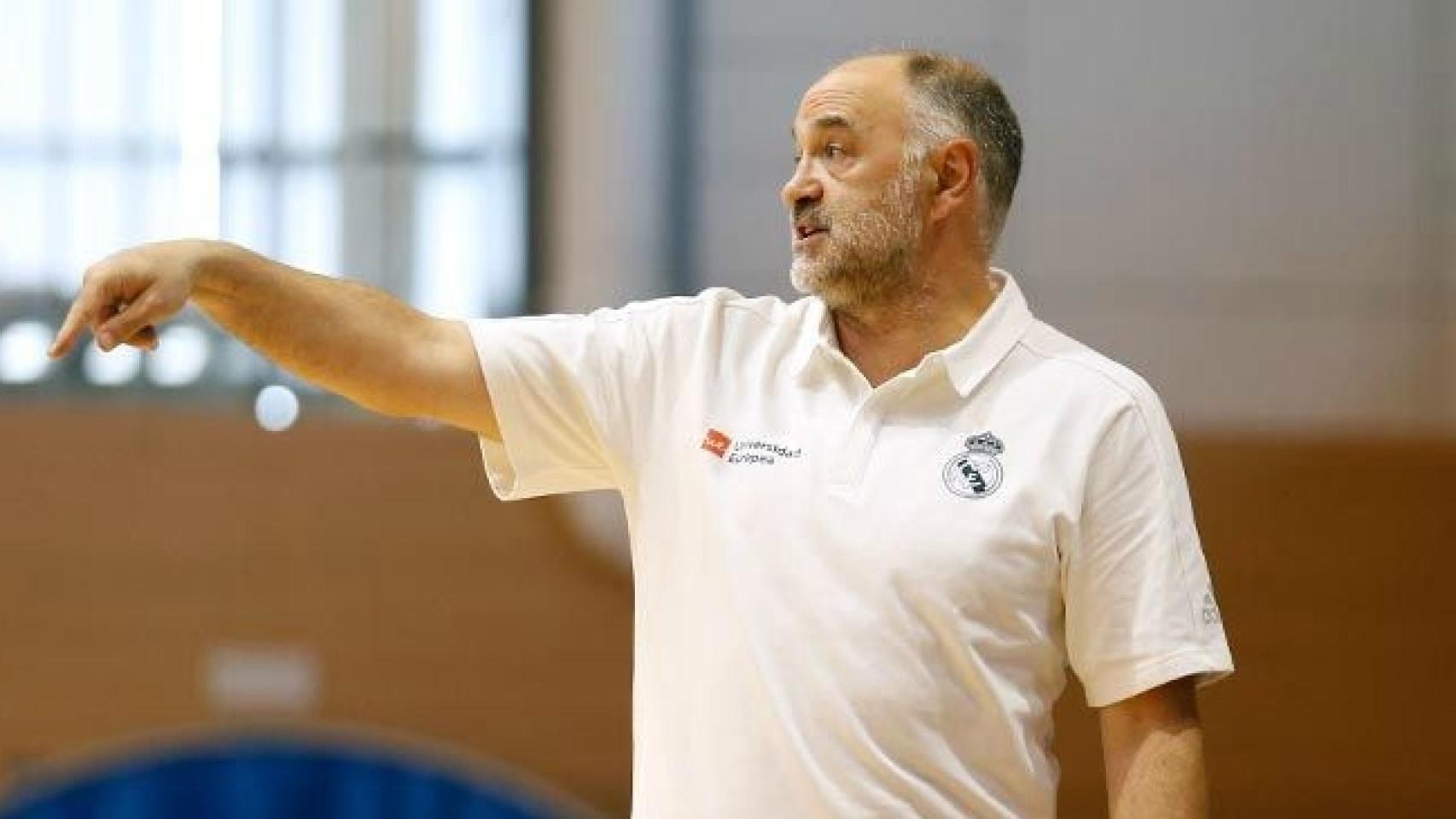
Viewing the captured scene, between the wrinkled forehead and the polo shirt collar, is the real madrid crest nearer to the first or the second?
the polo shirt collar

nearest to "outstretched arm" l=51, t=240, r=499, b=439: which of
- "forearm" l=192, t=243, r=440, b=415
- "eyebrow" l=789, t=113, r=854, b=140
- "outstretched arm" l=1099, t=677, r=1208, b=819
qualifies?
"forearm" l=192, t=243, r=440, b=415

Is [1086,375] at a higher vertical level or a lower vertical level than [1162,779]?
higher

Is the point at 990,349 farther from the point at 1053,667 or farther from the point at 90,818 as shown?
the point at 90,818

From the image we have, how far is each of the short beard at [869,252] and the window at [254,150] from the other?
3389 millimetres

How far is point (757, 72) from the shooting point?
20.2 feet

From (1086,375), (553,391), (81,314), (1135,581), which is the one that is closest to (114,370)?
(553,391)

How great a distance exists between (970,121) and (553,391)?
2.04 ft

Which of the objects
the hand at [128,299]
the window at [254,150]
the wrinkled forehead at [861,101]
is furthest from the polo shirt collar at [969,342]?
the window at [254,150]

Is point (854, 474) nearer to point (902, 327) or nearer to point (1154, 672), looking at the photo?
point (902, 327)

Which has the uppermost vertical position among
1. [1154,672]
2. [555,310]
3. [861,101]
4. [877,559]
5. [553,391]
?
[861,101]

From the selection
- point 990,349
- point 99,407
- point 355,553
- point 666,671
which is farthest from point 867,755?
point 99,407

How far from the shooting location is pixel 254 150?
241 inches

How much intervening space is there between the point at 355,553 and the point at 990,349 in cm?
350

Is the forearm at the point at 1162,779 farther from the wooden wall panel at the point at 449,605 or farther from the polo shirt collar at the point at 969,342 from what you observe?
the wooden wall panel at the point at 449,605
